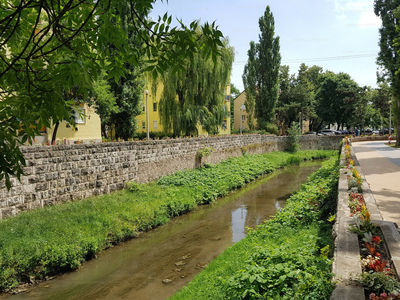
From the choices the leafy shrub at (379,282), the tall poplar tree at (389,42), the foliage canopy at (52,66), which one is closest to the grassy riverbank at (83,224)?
the foliage canopy at (52,66)

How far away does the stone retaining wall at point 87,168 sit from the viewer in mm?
8170

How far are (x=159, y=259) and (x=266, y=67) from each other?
31.5 m

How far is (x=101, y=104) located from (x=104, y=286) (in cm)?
1183

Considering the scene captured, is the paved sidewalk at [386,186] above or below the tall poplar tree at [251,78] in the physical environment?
below

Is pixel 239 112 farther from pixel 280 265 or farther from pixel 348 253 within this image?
pixel 348 253

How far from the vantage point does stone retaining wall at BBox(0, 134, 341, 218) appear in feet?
26.8

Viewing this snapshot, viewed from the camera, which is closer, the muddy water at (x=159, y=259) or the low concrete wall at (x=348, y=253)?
the low concrete wall at (x=348, y=253)

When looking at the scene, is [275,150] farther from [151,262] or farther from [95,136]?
[151,262]

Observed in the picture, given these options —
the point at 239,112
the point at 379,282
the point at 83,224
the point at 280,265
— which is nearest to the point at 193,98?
the point at 83,224

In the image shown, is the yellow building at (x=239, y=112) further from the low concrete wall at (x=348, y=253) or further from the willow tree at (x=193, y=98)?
the low concrete wall at (x=348, y=253)

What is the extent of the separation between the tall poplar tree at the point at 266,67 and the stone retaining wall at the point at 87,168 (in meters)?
19.9

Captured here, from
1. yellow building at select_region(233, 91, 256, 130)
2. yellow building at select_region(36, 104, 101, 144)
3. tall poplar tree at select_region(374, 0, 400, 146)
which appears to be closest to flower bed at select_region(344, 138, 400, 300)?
yellow building at select_region(36, 104, 101, 144)

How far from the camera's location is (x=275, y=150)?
3222 cm

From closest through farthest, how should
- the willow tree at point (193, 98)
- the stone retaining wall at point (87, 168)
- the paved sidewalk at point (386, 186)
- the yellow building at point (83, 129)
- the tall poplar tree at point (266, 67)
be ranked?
the paved sidewalk at point (386, 186) → the stone retaining wall at point (87, 168) → the yellow building at point (83, 129) → the willow tree at point (193, 98) → the tall poplar tree at point (266, 67)
